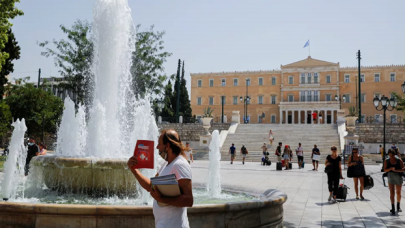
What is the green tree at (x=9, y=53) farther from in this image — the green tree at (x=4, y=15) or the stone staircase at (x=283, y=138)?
the stone staircase at (x=283, y=138)

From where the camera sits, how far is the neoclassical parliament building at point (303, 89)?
206ft

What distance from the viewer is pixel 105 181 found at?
6.61m

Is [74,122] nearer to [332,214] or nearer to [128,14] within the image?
[128,14]

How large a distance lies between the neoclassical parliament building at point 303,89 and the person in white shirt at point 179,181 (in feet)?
195

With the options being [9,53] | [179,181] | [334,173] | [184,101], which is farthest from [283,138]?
[179,181]

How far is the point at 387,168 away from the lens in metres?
8.28

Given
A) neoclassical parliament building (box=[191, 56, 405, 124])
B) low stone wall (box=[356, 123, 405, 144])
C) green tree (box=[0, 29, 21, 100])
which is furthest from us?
neoclassical parliament building (box=[191, 56, 405, 124])

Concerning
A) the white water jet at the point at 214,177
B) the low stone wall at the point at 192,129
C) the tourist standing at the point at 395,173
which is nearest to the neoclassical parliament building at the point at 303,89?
the low stone wall at the point at 192,129

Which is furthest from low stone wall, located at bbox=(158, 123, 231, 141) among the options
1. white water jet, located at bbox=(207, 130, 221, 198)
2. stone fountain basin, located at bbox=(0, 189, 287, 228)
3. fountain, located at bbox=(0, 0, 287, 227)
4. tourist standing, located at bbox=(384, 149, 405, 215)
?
stone fountain basin, located at bbox=(0, 189, 287, 228)

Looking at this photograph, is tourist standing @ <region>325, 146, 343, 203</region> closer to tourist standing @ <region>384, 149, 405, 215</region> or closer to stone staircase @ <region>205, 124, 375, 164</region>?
tourist standing @ <region>384, 149, 405, 215</region>

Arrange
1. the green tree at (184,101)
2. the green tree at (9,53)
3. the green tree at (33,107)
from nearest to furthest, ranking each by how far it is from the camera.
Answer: the green tree at (9,53) < the green tree at (33,107) < the green tree at (184,101)

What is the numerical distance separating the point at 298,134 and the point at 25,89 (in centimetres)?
2446

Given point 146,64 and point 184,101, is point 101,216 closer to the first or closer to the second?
point 146,64

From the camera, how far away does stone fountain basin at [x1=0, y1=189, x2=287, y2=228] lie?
13.9 feet
